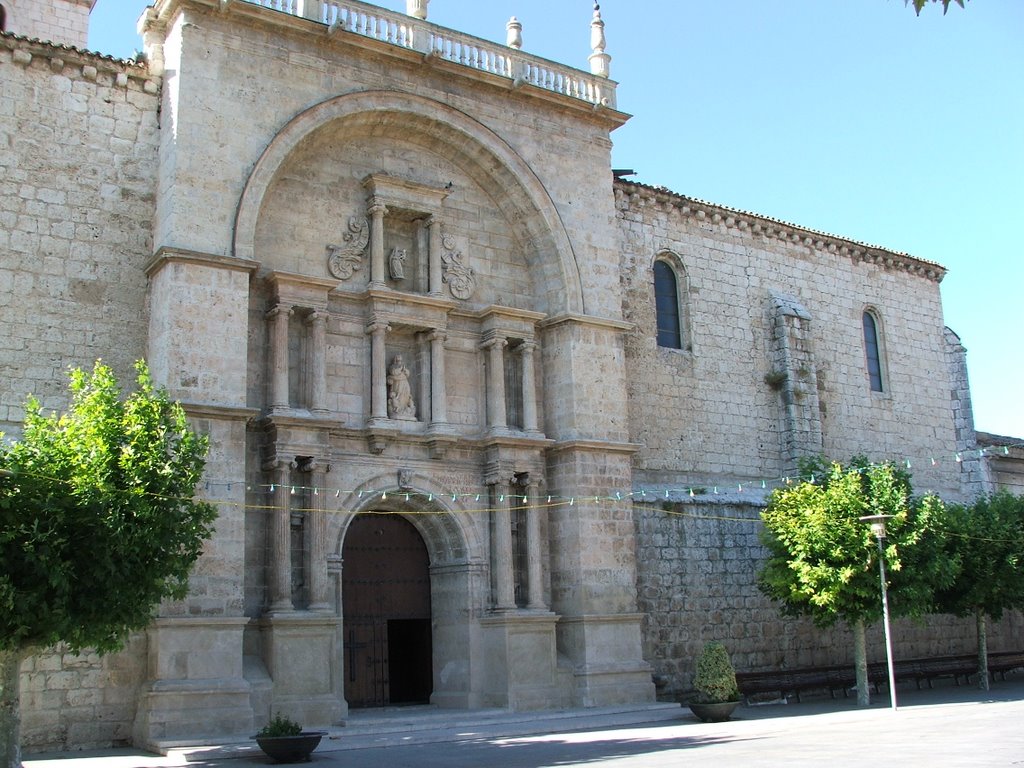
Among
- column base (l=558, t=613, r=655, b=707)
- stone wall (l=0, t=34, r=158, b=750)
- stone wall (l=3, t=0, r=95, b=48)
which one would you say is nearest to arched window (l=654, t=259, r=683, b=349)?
column base (l=558, t=613, r=655, b=707)

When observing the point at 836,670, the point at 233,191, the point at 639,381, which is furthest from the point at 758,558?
the point at 233,191

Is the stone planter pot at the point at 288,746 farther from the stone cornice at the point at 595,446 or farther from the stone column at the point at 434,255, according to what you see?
the stone column at the point at 434,255

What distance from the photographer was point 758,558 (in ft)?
74.6

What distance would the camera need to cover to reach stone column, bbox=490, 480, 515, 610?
18812 millimetres

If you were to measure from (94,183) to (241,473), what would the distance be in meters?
5.27

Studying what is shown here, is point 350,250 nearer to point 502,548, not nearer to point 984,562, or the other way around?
point 502,548

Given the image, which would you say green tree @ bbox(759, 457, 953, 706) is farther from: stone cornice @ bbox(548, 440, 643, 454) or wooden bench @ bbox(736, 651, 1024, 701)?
→ stone cornice @ bbox(548, 440, 643, 454)

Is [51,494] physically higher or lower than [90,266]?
lower

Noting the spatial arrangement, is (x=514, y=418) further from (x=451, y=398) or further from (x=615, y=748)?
(x=615, y=748)

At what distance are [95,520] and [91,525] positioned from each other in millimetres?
69

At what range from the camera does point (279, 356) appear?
17.5 meters

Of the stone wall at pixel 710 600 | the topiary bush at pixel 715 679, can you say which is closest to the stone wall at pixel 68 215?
the stone wall at pixel 710 600

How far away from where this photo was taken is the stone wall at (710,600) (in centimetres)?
2094

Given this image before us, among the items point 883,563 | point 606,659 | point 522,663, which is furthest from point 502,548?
point 883,563
